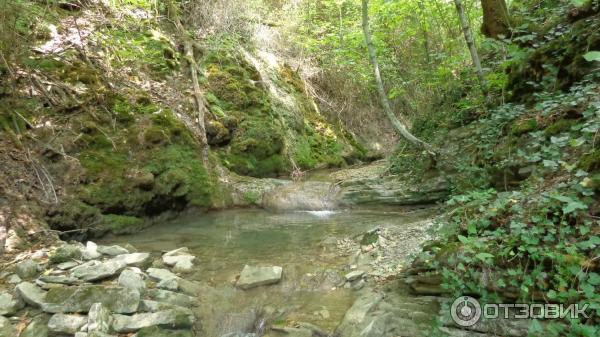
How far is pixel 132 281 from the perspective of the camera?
3.86m

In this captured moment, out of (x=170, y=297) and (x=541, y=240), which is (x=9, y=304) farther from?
(x=541, y=240)

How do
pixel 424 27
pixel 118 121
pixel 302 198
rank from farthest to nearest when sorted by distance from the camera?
1. pixel 424 27
2. pixel 302 198
3. pixel 118 121

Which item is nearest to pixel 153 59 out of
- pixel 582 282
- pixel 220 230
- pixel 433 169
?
pixel 220 230

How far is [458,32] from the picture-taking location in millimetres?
9344

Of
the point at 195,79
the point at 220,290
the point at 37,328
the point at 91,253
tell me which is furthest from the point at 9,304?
the point at 195,79

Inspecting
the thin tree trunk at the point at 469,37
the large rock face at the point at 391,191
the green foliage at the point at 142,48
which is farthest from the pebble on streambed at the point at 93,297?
the thin tree trunk at the point at 469,37

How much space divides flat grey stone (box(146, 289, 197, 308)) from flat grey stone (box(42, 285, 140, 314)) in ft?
0.85

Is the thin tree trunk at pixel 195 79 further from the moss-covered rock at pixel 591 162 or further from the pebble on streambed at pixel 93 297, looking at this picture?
the moss-covered rock at pixel 591 162

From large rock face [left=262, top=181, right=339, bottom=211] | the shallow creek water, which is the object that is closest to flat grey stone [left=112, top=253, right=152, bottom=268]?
the shallow creek water

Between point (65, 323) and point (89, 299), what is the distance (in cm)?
29

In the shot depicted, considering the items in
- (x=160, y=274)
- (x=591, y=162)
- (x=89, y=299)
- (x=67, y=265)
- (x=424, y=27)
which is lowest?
(x=160, y=274)

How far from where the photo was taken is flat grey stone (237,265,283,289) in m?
4.19

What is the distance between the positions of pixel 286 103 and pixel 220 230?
6068 mm

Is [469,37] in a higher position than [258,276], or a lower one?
higher
